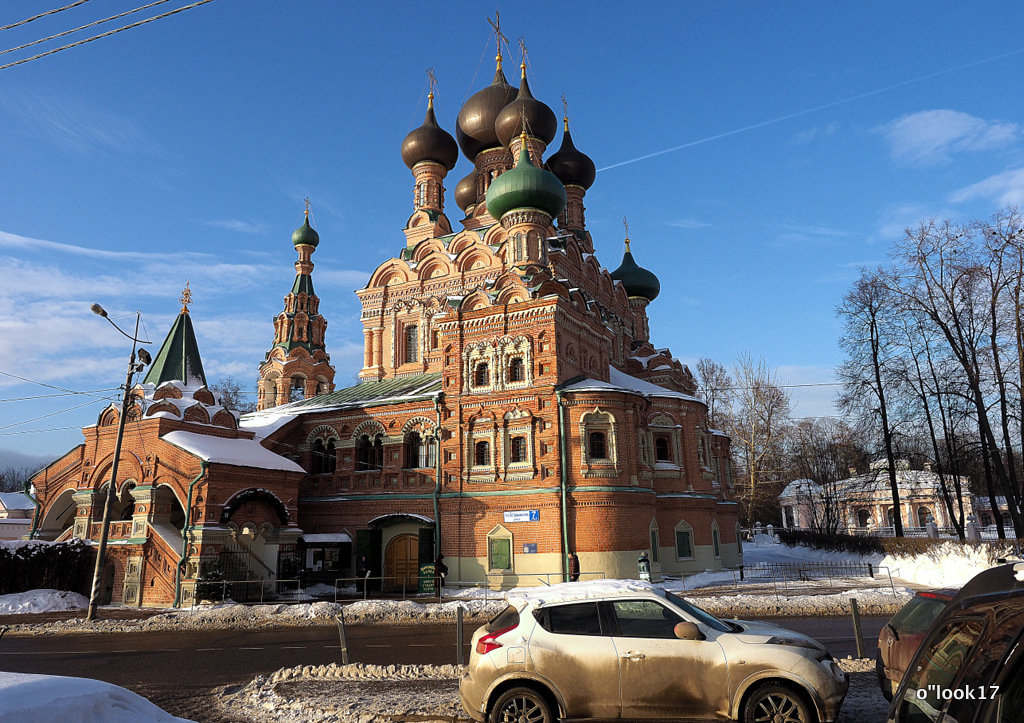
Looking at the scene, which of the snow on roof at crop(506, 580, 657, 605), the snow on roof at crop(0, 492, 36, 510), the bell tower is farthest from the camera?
the snow on roof at crop(0, 492, 36, 510)

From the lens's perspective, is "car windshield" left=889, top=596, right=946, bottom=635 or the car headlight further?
"car windshield" left=889, top=596, right=946, bottom=635

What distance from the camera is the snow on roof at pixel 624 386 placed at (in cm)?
2264

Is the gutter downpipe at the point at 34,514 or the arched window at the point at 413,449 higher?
the arched window at the point at 413,449

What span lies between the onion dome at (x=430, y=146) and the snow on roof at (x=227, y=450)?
18846 mm

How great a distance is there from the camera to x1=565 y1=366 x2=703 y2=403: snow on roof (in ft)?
74.3

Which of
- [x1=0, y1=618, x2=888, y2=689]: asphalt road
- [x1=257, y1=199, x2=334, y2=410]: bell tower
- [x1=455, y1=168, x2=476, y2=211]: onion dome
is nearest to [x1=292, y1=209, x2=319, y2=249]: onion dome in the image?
[x1=257, y1=199, x2=334, y2=410]: bell tower

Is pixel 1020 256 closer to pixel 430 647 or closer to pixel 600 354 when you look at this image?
pixel 600 354

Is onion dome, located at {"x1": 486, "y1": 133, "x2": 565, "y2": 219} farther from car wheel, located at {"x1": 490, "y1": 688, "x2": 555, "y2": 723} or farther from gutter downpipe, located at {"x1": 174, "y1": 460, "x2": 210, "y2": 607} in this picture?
car wheel, located at {"x1": 490, "y1": 688, "x2": 555, "y2": 723}

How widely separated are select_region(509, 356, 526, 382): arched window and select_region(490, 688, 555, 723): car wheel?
17.5 m

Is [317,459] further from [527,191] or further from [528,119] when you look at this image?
[528,119]

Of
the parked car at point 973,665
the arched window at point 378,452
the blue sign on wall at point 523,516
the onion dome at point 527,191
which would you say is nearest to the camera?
the parked car at point 973,665

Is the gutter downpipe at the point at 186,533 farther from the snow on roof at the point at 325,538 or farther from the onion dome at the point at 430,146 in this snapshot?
the onion dome at the point at 430,146

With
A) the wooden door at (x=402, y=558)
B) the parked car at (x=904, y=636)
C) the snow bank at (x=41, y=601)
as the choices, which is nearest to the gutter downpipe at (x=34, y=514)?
the snow bank at (x=41, y=601)

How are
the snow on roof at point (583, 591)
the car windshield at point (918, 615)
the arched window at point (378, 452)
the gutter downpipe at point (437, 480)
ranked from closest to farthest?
the snow on roof at point (583, 591) → the car windshield at point (918, 615) → the gutter downpipe at point (437, 480) → the arched window at point (378, 452)
